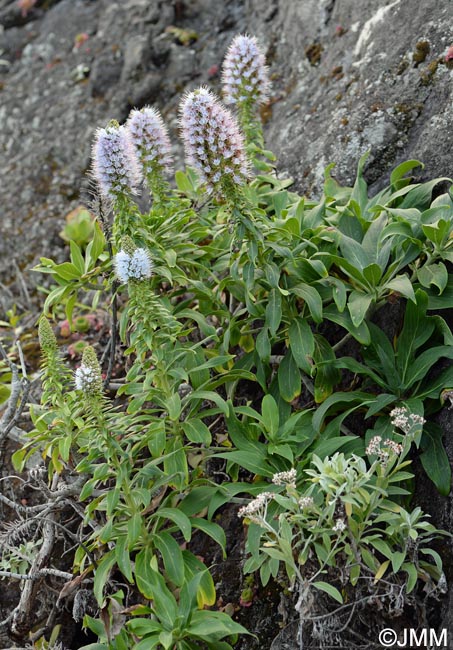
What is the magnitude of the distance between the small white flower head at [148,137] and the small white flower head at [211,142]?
0.45 meters

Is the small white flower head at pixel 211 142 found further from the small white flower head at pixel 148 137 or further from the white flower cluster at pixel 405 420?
the white flower cluster at pixel 405 420

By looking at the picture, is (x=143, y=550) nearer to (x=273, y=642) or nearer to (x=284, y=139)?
(x=273, y=642)

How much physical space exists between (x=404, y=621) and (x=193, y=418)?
4.98 ft

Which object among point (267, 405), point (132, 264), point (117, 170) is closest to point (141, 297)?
point (132, 264)

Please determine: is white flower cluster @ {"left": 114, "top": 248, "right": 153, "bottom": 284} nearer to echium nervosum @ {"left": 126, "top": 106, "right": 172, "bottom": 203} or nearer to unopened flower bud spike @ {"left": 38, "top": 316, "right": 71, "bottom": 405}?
unopened flower bud spike @ {"left": 38, "top": 316, "right": 71, "bottom": 405}

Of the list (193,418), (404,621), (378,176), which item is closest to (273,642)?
(404,621)

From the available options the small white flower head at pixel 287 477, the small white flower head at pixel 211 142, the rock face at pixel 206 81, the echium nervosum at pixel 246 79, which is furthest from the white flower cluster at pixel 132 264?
the rock face at pixel 206 81

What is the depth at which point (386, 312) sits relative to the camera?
4504 millimetres

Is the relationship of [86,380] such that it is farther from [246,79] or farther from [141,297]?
[246,79]

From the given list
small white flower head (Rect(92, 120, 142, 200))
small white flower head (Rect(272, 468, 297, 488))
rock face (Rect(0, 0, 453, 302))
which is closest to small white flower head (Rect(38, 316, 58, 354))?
small white flower head (Rect(92, 120, 142, 200))

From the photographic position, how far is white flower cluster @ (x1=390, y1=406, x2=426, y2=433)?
3.35 metres

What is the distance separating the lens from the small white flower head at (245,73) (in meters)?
4.81

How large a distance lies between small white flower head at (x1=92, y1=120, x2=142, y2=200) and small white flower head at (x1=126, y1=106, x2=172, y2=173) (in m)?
0.45

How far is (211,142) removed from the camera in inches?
149
